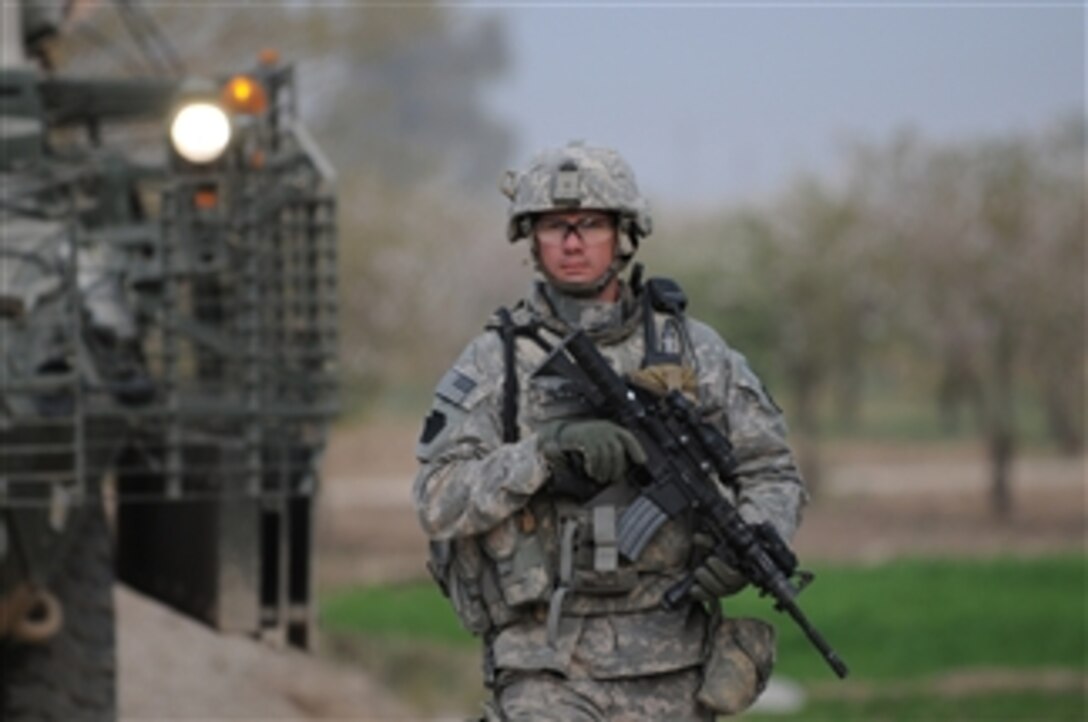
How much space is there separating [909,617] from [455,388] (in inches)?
535

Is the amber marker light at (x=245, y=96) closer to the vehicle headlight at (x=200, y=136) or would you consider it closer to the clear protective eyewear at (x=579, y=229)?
the vehicle headlight at (x=200, y=136)

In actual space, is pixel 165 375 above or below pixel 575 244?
below

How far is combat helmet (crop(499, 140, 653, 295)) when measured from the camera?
18.2 feet

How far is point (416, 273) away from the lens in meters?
31.9

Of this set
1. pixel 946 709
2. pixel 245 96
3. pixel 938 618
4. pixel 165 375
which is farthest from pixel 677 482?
pixel 938 618

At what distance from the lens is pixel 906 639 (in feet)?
58.4

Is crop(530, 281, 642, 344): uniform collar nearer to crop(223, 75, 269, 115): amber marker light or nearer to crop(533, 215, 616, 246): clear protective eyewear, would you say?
crop(533, 215, 616, 246): clear protective eyewear

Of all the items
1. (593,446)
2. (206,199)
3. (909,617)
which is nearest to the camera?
(593,446)

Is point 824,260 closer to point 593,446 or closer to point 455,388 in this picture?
point 455,388

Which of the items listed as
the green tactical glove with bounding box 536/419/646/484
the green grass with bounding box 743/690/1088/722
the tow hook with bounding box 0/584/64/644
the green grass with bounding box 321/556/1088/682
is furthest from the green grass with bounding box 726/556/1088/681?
the green tactical glove with bounding box 536/419/646/484

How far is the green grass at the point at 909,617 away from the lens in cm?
1709

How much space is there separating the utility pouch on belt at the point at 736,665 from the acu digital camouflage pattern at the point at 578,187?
78 centimetres

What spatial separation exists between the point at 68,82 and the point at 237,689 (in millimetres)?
3484

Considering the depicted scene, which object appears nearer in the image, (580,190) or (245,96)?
(580,190)
